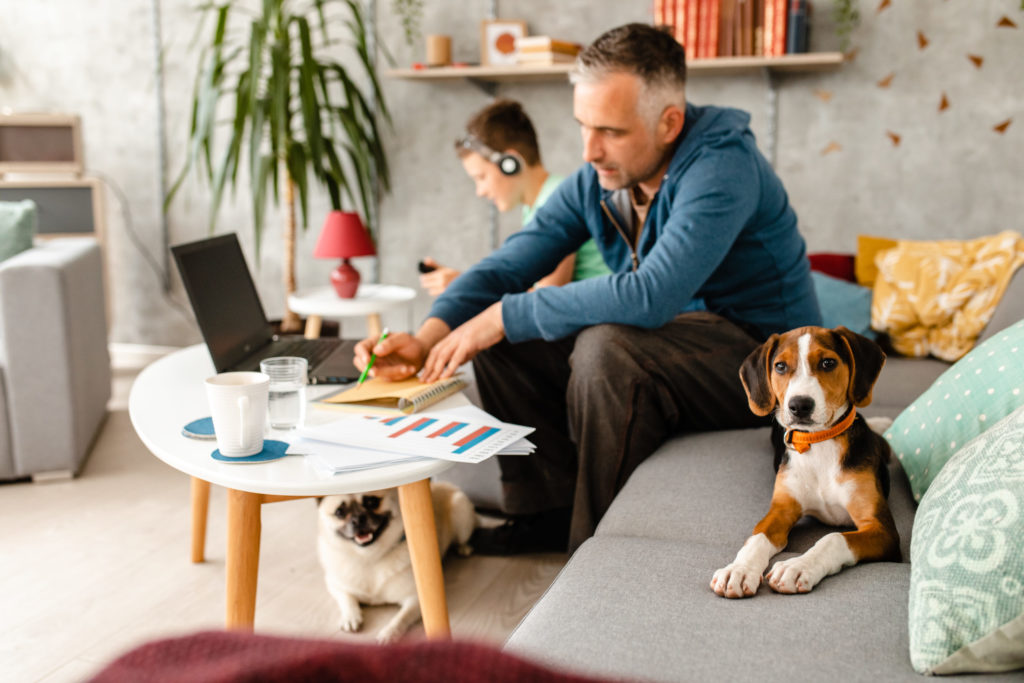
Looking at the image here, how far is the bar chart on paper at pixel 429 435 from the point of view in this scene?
125cm

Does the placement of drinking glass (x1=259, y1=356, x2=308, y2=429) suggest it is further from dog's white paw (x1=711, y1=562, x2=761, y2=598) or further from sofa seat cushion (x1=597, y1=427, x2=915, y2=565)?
dog's white paw (x1=711, y1=562, x2=761, y2=598)

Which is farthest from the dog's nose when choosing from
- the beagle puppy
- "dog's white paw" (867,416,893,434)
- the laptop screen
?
the laptop screen

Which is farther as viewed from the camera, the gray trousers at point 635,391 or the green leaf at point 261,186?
Answer: the green leaf at point 261,186

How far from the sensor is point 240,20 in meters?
3.91

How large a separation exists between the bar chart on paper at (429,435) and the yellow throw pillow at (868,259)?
1.88 metres

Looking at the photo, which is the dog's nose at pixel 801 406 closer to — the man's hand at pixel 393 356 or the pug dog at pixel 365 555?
the man's hand at pixel 393 356

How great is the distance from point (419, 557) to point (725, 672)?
681 millimetres

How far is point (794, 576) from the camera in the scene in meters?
1.01

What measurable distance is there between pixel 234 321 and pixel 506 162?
1.03 m

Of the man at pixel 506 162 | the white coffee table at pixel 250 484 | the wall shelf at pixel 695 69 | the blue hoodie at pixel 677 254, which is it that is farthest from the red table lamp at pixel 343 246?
the white coffee table at pixel 250 484

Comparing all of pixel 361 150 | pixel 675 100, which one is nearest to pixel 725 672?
pixel 675 100

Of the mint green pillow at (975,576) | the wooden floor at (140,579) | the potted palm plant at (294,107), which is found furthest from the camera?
the potted palm plant at (294,107)

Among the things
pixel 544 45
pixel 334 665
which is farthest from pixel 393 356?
pixel 544 45

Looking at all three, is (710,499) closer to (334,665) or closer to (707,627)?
(707,627)
